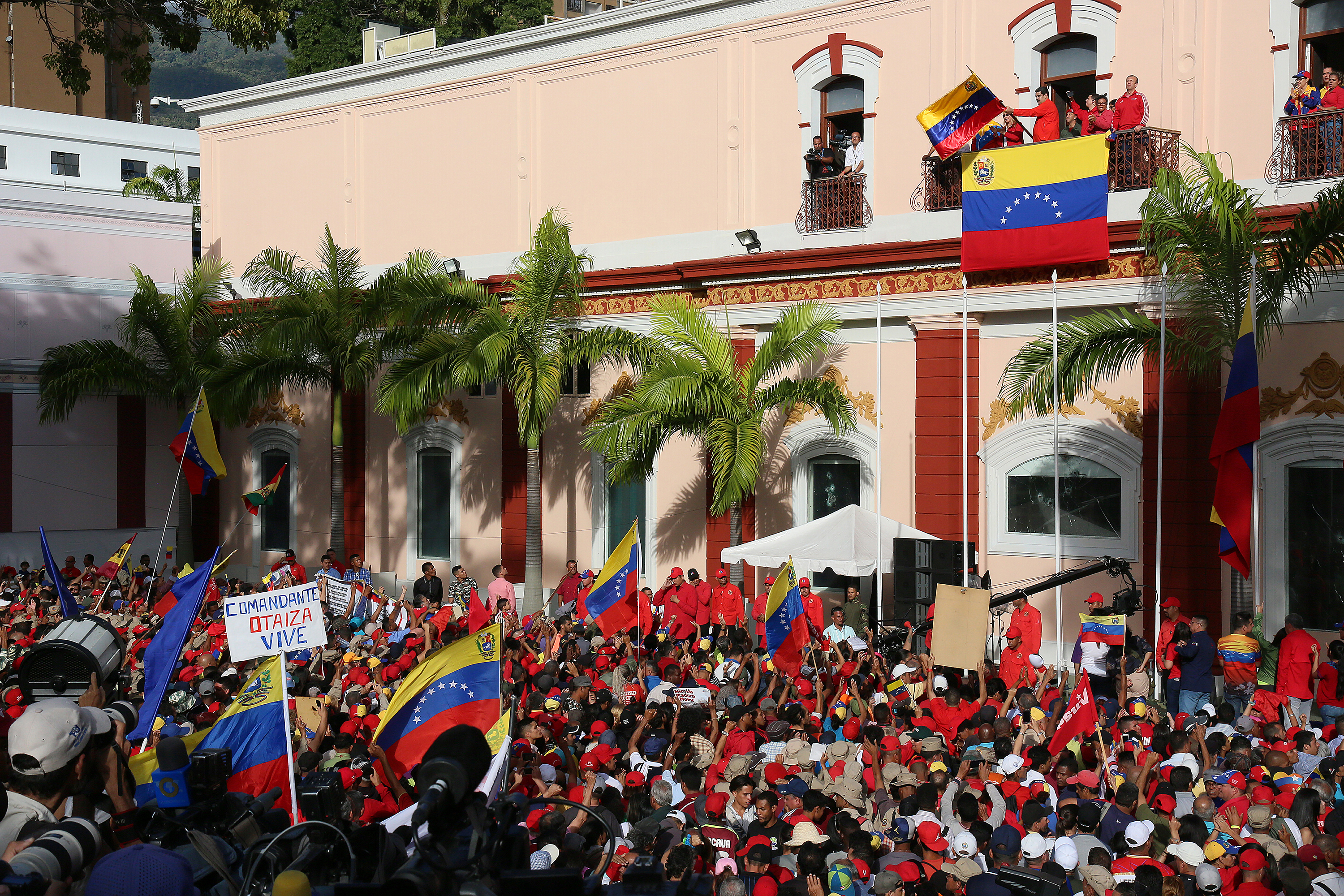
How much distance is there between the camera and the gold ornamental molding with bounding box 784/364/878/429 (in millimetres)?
18266

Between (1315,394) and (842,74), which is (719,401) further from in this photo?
(1315,394)

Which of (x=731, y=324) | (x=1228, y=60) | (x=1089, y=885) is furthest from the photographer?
(x=731, y=324)

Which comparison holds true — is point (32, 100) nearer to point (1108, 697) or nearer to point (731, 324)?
point (731, 324)

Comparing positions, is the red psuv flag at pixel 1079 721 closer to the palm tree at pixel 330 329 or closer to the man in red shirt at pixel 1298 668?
the man in red shirt at pixel 1298 668

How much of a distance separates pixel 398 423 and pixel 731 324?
18.0ft

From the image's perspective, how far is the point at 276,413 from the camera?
25.9 m

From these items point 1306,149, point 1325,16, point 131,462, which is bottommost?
point 131,462

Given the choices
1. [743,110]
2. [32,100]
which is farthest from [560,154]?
[32,100]

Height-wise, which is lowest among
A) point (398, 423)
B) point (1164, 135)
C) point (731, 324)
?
point (398, 423)

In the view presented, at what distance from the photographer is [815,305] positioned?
59.6 ft

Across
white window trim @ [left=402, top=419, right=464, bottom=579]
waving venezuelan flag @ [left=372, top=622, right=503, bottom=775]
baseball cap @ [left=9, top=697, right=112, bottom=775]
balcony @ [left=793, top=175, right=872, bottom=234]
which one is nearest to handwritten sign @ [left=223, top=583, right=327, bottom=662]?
waving venezuelan flag @ [left=372, top=622, right=503, bottom=775]

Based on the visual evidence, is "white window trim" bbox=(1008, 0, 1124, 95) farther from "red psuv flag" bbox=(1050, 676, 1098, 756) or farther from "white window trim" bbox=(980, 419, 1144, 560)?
"red psuv flag" bbox=(1050, 676, 1098, 756)

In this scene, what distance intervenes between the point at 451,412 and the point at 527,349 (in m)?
4.33

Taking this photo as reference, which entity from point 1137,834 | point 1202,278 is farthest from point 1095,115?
point 1137,834
